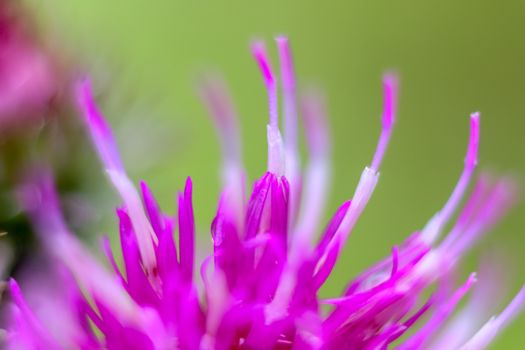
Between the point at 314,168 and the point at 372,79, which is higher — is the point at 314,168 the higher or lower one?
the lower one

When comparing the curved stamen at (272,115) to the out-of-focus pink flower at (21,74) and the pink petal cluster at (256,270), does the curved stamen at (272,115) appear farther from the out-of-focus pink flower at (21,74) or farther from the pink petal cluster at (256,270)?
the out-of-focus pink flower at (21,74)

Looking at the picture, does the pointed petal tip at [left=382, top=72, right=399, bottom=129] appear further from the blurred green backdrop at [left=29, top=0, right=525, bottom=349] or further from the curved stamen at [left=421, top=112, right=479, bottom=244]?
the blurred green backdrop at [left=29, top=0, right=525, bottom=349]

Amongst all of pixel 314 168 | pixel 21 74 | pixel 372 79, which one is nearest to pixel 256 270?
pixel 314 168

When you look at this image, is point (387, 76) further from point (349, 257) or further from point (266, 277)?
point (349, 257)

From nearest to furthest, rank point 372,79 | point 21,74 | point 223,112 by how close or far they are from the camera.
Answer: point 223,112
point 21,74
point 372,79

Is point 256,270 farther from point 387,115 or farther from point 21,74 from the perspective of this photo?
point 21,74

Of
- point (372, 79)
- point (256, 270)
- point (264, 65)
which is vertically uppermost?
point (372, 79)

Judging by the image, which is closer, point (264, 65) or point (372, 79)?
point (264, 65)
